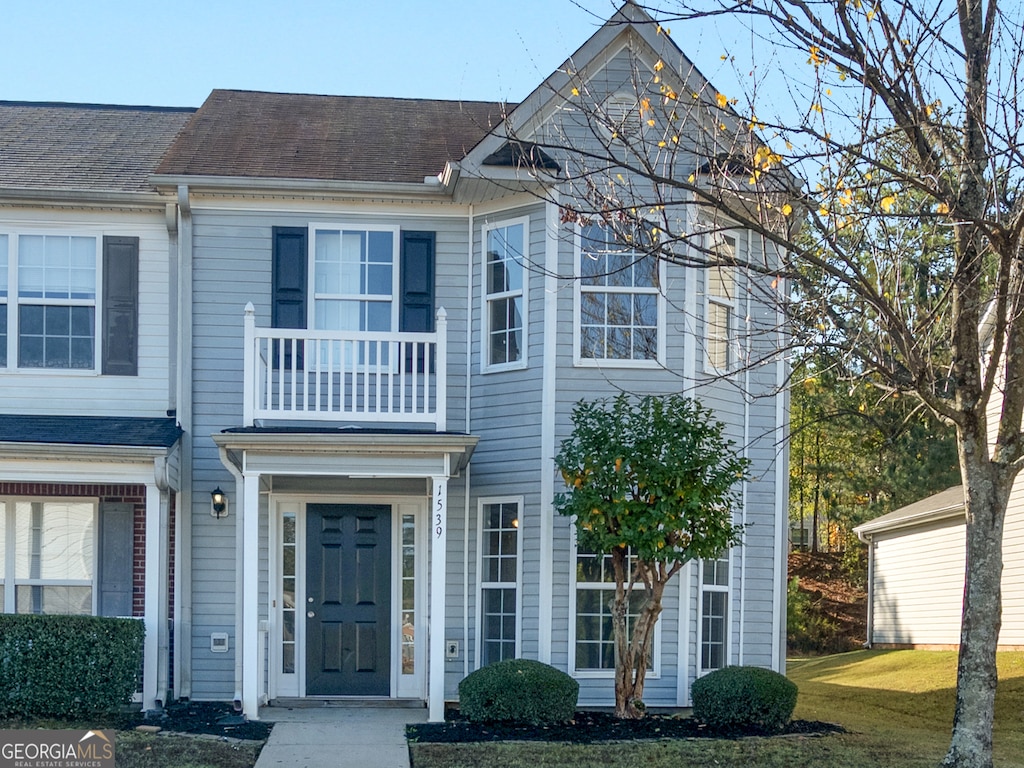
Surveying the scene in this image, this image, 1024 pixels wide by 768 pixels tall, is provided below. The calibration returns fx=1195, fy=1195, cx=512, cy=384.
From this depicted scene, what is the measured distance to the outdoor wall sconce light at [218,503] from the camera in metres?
12.8

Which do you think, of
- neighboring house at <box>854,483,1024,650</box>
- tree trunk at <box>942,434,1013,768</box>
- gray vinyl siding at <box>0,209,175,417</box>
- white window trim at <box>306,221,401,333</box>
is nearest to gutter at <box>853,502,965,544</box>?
neighboring house at <box>854,483,1024,650</box>

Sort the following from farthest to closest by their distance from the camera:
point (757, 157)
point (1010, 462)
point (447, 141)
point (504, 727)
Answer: point (447, 141) < point (504, 727) < point (1010, 462) < point (757, 157)

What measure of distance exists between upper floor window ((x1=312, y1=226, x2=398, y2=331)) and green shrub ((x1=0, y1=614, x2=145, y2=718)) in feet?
13.3

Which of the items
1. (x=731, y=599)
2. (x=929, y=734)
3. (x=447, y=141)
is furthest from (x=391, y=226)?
(x=929, y=734)

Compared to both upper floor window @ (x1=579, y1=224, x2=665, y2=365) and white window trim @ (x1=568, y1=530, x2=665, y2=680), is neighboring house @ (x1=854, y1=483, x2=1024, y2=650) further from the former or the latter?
upper floor window @ (x1=579, y1=224, x2=665, y2=365)

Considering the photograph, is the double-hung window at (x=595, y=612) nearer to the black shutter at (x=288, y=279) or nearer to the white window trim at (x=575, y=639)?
the white window trim at (x=575, y=639)

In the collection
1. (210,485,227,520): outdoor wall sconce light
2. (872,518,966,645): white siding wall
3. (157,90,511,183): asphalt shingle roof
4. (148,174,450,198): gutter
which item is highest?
(157,90,511,183): asphalt shingle roof

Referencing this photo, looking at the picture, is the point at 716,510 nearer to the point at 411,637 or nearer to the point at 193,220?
the point at 411,637

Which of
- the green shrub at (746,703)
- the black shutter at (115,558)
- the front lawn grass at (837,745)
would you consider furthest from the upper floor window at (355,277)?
the green shrub at (746,703)

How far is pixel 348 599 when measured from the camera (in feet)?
42.1

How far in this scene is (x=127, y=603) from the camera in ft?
42.5

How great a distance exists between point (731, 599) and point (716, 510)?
1.93 metres

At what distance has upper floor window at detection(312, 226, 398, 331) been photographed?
519 inches

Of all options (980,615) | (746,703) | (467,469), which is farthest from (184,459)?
(980,615)
